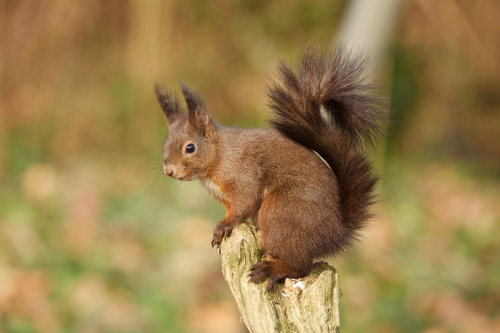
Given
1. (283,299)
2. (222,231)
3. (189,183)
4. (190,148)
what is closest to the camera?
(283,299)

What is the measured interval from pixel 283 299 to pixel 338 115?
0.65 metres

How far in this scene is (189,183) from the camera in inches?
153

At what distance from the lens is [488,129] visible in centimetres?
542

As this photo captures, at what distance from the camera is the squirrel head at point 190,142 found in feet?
5.63

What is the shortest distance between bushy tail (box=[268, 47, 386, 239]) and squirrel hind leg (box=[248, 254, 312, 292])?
0.24 metres

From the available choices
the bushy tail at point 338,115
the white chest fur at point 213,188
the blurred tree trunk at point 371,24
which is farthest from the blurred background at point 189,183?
the bushy tail at point 338,115

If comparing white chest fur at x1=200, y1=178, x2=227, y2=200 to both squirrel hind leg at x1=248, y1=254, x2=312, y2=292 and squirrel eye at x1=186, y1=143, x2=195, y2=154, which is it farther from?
squirrel hind leg at x1=248, y1=254, x2=312, y2=292

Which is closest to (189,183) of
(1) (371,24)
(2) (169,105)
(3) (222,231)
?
(1) (371,24)

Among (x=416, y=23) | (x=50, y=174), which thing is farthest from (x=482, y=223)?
(x=50, y=174)

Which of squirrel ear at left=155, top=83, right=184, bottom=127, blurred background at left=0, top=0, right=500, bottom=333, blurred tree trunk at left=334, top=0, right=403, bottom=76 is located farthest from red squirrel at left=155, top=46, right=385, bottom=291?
blurred tree trunk at left=334, top=0, right=403, bottom=76

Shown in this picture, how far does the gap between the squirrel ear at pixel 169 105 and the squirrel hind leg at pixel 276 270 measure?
0.69 metres

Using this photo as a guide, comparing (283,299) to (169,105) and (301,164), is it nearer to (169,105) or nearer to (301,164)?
(301,164)

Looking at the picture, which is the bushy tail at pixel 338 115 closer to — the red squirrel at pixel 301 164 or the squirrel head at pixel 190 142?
the red squirrel at pixel 301 164

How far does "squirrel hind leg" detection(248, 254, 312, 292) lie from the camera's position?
1.47 metres
